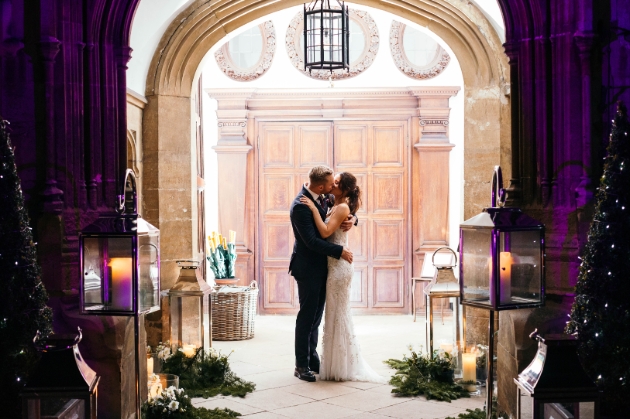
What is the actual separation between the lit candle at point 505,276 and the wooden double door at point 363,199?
18.8ft

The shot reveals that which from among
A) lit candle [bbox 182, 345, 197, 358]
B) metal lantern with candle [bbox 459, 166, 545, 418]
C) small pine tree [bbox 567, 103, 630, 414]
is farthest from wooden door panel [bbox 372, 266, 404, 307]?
small pine tree [bbox 567, 103, 630, 414]

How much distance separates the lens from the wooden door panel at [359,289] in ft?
33.8

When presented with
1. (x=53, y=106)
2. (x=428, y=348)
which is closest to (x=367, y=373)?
(x=428, y=348)

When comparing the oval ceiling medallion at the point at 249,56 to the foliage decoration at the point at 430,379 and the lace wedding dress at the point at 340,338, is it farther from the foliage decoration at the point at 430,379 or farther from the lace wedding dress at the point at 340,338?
the foliage decoration at the point at 430,379

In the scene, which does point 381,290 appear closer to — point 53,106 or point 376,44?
point 376,44

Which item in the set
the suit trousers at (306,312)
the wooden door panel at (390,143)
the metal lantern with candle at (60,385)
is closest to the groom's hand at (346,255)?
the suit trousers at (306,312)

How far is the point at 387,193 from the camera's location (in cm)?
1030

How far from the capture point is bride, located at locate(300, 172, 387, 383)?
6562 mm

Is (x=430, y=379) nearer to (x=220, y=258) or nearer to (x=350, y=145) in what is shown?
(x=220, y=258)

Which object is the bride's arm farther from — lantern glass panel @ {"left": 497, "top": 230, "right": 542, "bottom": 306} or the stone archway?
lantern glass panel @ {"left": 497, "top": 230, "right": 542, "bottom": 306}

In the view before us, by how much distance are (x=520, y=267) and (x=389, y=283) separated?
577 cm

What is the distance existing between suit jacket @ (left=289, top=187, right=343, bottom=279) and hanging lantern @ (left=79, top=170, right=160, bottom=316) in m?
2.09

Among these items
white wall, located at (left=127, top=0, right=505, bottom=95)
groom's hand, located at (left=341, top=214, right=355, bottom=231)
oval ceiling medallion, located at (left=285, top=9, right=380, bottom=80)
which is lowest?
groom's hand, located at (left=341, top=214, right=355, bottom=231)

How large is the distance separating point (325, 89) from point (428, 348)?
4477 millimetres
